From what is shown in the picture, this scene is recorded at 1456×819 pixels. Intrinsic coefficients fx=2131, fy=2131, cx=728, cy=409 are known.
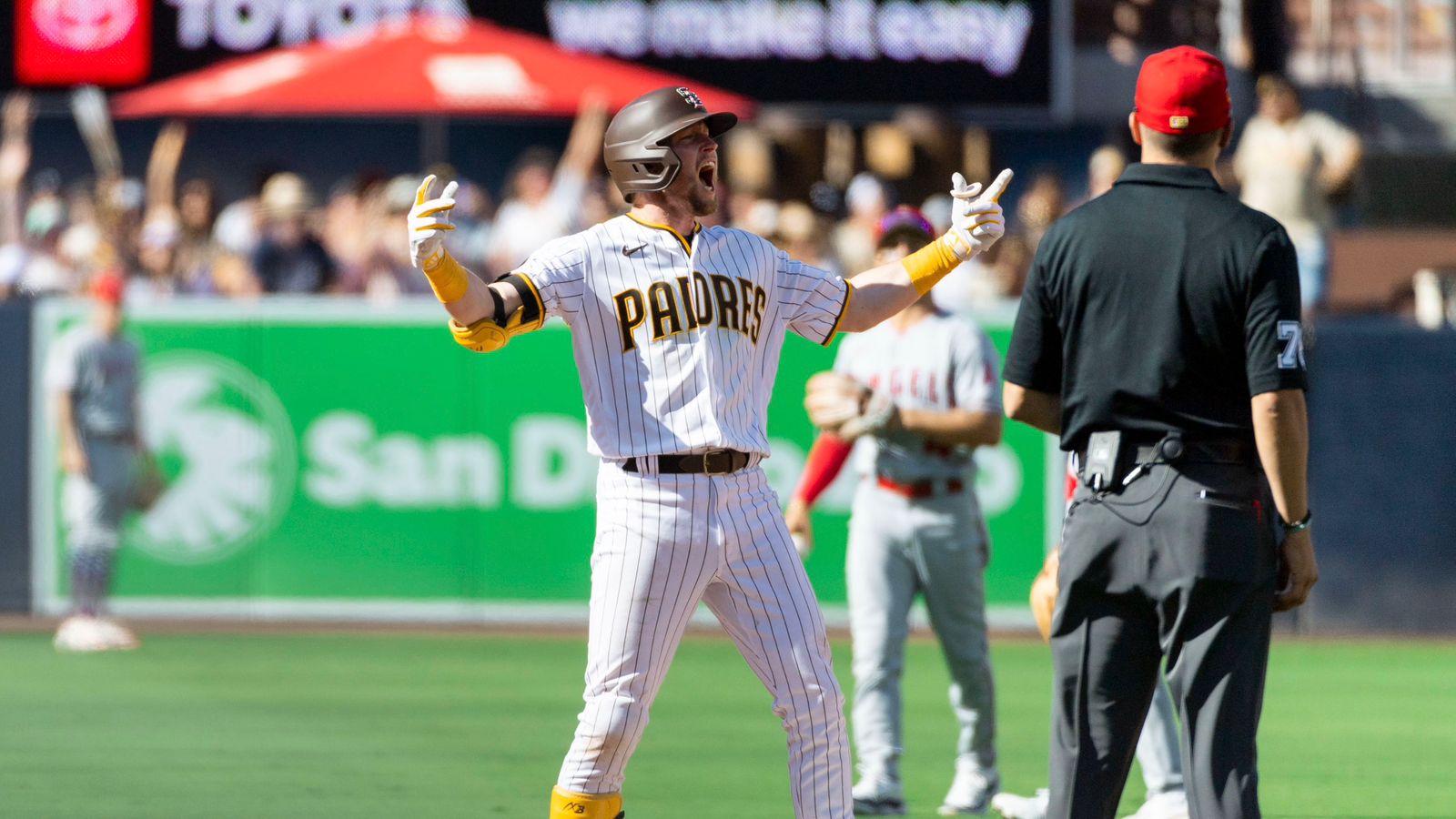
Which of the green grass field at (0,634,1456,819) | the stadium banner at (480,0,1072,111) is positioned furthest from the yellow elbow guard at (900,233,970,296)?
the stadium banner at (480,0,1072,111)

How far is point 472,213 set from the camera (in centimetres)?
1543

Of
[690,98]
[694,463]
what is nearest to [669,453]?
[694,463]

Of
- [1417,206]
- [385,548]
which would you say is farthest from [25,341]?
[1417,206]

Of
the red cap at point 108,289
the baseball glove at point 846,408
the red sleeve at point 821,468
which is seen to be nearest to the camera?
the baseball glove at point 846,408

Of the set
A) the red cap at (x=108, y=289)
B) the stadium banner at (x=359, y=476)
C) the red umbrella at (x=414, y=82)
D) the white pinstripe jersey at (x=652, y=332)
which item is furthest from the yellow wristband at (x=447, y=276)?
the red umbrella at (x=414, y=82)

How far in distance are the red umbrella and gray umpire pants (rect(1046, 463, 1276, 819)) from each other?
9936 millimetres

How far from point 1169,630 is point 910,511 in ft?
8.92

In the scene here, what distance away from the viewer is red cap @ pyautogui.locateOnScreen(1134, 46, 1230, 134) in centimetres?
470

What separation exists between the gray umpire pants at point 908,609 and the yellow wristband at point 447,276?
108 inches

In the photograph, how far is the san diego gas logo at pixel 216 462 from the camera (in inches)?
506

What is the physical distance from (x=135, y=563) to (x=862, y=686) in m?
6.96

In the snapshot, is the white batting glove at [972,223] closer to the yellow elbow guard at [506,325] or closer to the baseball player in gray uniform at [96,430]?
the yellow elbow guard at [506,325]

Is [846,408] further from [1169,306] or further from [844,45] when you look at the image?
[844,45]

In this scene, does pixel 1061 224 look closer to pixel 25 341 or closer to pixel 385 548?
pixel 385 548
